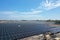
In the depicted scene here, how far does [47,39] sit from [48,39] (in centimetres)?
34

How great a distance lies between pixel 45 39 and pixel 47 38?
74 cm

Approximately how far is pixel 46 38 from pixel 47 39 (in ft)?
2.24

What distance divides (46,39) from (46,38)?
1.38 ft

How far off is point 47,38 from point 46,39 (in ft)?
1.57

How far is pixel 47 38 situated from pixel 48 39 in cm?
52

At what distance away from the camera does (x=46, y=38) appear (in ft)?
131

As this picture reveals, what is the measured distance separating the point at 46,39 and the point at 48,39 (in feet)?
2.16

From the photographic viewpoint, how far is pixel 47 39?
3944 cm

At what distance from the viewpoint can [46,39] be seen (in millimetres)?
39719

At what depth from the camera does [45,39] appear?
3997cm

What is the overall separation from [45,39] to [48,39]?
40.6 inches

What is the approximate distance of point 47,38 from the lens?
1569 inches
